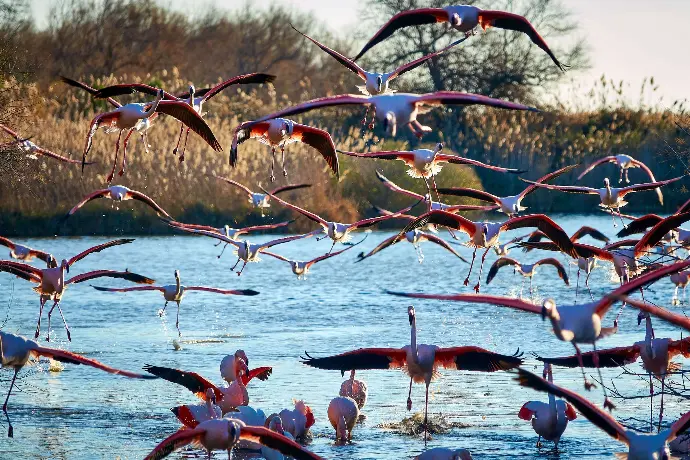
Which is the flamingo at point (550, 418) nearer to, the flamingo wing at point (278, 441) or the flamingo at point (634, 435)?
the flamingo at point (634, 435)

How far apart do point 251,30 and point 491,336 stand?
42.6 meters

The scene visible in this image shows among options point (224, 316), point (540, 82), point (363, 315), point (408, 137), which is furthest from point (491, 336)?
point (540, 82)

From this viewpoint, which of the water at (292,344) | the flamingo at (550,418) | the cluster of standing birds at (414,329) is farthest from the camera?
the water at (292,344)

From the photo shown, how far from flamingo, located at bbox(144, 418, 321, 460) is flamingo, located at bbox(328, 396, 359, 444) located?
1863mm

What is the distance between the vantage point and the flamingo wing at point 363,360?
803cm

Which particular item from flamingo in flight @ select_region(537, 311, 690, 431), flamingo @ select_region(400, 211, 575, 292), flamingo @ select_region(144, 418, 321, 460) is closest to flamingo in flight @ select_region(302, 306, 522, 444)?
flamingo in flight @ select_region(537, 311, 690, 431)

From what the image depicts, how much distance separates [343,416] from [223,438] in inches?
80.3

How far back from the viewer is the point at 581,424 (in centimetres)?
900

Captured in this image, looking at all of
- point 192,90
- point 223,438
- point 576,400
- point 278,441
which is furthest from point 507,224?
point 576,400

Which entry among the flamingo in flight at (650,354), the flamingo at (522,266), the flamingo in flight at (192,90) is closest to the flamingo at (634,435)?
the flamingo in flight at (650,354)

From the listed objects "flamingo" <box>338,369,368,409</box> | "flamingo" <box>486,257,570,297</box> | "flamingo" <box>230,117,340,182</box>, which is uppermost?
"flamingo" <box>230,117,340,182</box>

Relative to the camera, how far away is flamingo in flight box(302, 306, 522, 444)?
8.02 metres

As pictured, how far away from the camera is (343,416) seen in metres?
8.46

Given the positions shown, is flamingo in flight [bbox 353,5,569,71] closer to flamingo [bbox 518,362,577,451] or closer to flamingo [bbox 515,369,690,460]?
flamingo [bbox 518,362,577,451]
